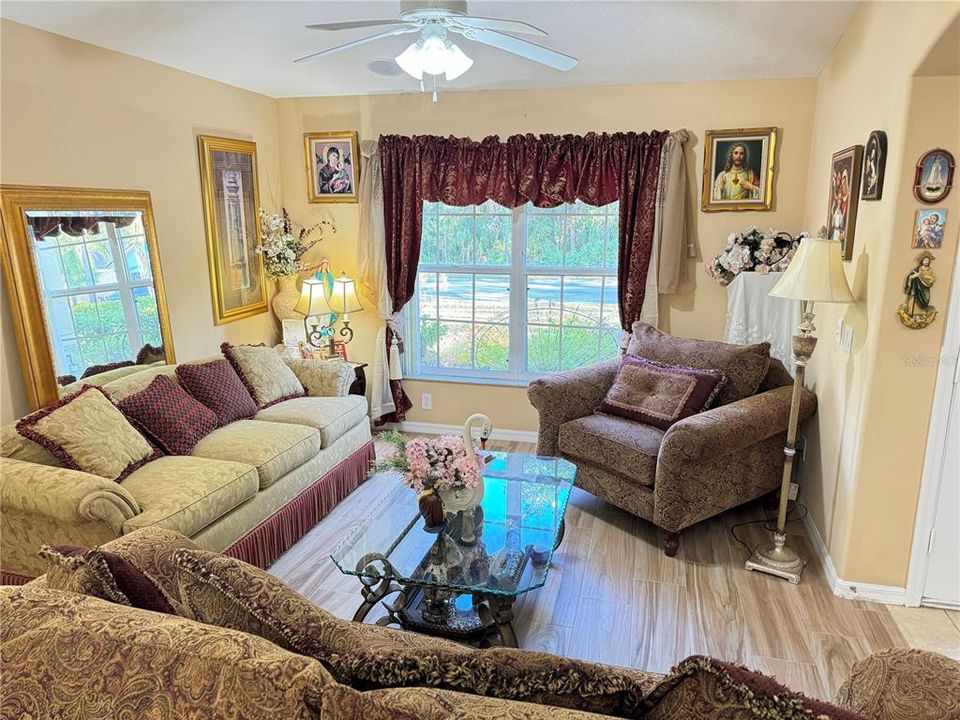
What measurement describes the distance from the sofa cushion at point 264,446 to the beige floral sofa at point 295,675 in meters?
1.84

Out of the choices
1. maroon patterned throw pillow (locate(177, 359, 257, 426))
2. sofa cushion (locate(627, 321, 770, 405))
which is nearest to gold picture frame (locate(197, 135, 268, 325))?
maroon patterned throw pillow (locate(177, 359, 257, 426))

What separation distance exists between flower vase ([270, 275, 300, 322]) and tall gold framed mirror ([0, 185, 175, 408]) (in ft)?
3.49

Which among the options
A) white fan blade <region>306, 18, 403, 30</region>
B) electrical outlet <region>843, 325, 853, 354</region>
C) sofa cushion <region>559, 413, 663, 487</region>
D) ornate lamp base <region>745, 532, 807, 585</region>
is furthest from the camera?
sofa cushion <region>559, 413, 663, 487</region>

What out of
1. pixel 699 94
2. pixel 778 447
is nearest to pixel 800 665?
pixel 778 447

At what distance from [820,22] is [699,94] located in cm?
96

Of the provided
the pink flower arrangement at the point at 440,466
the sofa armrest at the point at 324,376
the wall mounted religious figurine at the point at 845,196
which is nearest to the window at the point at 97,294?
the sofa armrest at the point at 324,376

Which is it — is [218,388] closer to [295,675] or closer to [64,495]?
[64,495]

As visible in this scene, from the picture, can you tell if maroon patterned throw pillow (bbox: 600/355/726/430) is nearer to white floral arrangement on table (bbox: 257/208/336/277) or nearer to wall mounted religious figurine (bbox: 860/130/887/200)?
wall mounted religious figurine (bbox: 860/130/887/200)

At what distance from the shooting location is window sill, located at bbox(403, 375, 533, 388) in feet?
15.5

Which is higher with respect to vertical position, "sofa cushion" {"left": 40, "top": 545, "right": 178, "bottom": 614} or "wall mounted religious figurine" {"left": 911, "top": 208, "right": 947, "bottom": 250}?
"wall mounted religious figurine" {"left": 911, "top": 208, "right": 947, "bottom": 250}

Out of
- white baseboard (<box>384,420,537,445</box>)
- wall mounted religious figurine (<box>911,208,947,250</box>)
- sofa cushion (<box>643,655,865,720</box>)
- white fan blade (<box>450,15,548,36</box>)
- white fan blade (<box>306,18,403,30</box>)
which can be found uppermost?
white fan blade (<box>450,15,548,36</box>)

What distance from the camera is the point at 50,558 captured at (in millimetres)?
1356

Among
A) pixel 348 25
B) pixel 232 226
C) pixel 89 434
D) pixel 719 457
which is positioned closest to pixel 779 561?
pixel 719 457

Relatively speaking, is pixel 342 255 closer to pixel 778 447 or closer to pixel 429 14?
pixel 429 14
